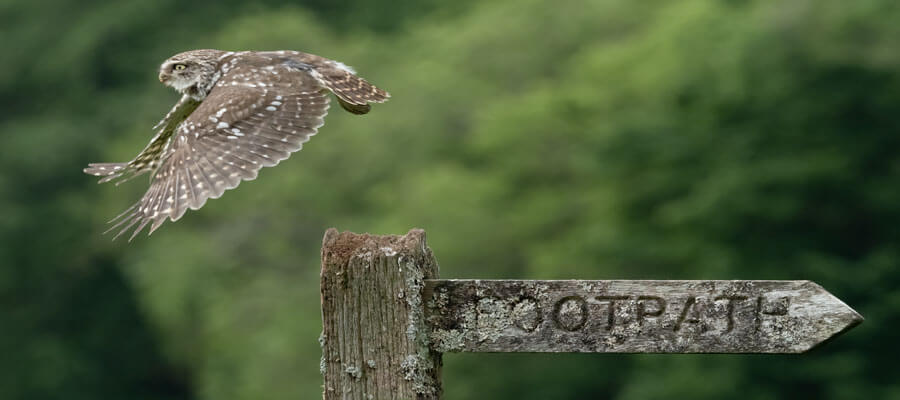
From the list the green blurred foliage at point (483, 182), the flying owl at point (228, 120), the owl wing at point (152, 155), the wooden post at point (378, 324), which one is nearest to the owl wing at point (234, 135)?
the flying owl at point (228, 120)

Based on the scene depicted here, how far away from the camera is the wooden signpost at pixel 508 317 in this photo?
293 centimetres

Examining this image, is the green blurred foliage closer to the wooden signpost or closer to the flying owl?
the flying owl

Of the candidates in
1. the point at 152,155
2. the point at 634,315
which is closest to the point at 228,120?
the point at 152,155

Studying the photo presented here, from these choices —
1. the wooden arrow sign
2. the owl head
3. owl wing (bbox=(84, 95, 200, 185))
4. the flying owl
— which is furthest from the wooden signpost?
the owl head

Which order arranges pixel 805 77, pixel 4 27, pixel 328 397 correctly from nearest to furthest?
1. pixel 328 397
2. pixel 805 77
3. pixel 4 27

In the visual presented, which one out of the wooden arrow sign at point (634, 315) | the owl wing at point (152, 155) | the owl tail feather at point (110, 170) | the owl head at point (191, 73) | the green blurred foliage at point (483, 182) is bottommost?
the wooden arrow sign at point (634, 315)

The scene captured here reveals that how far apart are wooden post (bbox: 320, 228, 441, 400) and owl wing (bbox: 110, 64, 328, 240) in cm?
110

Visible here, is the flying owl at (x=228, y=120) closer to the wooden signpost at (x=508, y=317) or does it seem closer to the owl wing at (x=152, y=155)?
the owl wing at (x=152, y=155)

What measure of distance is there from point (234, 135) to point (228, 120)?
0.31 ft

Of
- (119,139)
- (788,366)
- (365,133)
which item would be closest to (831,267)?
(788,366)

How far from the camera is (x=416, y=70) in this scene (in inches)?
919

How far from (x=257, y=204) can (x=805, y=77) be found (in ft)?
31.1

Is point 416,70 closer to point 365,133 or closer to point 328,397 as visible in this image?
point 365,133

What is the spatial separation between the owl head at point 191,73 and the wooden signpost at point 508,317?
6.81ft
